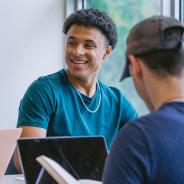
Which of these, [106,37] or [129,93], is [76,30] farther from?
[129,93]

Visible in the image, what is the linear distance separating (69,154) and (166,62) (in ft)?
1.86

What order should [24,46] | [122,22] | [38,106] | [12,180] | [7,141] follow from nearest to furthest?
1. [7,141]
2. [12,180]
3. [38,106]
4. [122,22]
5. [24,46]

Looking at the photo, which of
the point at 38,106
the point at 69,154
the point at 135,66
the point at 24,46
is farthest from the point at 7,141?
the point at 24,46

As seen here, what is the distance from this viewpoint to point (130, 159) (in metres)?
0.85

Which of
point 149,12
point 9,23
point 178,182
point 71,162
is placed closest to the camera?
point 178,182

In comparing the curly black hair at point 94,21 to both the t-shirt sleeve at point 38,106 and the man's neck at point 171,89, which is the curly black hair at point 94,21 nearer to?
the t-shirt sleeve at point 38,106

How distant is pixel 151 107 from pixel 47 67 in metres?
2.50

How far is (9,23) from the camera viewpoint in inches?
128

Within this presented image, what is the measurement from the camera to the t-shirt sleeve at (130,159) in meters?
0.84

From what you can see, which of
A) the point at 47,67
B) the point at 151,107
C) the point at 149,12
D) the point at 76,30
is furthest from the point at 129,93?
the point at 151,107

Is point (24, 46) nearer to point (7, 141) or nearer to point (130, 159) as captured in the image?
point (7, 141)

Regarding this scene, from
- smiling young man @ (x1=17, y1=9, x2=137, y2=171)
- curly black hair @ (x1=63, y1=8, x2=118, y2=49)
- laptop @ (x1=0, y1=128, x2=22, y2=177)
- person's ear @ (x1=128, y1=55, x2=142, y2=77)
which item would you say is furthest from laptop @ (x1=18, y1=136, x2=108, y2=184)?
curly black hair @ (x1=63, y1=8, x2=118, y2=49)

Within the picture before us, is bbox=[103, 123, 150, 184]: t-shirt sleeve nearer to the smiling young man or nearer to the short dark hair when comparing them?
the short dark hair

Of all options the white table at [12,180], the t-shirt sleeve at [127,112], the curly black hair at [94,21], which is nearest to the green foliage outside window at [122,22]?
the t-shirt sleeve at [127,112]
